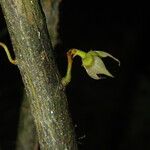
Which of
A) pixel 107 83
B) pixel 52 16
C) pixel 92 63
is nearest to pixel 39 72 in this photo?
pixel 92 63

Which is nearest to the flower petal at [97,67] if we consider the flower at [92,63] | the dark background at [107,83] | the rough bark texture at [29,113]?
the flower at [92,63]

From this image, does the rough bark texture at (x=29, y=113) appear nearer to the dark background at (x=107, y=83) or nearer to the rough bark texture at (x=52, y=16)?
the rough bark texture at (x=52, y=16)

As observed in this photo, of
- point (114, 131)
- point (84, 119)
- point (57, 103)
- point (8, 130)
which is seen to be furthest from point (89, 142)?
point (57, 103)

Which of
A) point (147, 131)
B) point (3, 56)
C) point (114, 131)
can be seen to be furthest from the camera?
point (147, 131)

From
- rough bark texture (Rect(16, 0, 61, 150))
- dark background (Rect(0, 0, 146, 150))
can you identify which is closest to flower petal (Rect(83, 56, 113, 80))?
rough bark texture (Rect(16, 0, 61, 150))

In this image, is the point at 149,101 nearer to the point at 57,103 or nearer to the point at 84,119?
the point at 84,119
